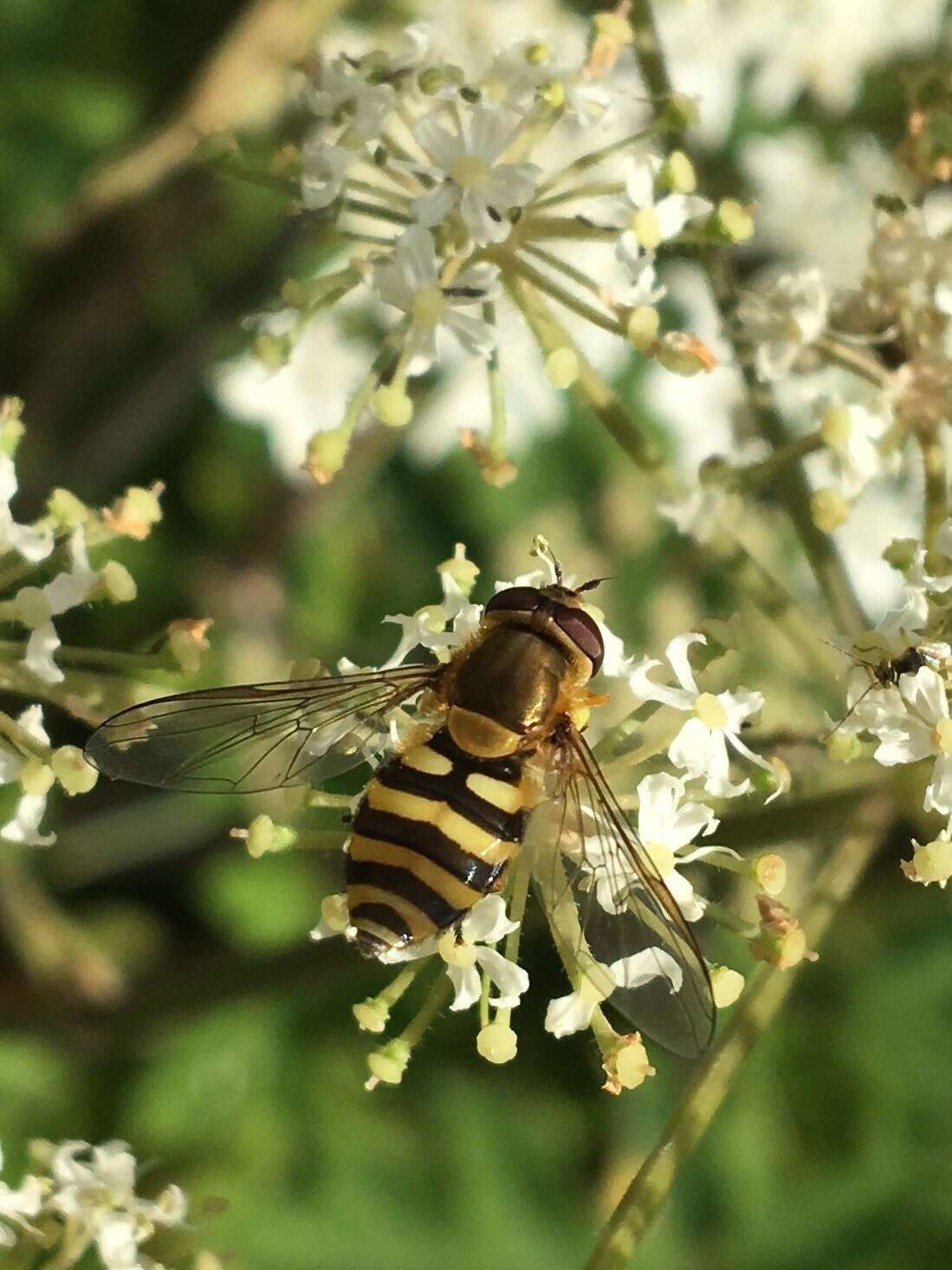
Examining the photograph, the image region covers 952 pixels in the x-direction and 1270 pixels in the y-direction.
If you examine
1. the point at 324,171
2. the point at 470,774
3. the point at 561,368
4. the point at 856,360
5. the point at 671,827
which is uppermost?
the point at 324,171

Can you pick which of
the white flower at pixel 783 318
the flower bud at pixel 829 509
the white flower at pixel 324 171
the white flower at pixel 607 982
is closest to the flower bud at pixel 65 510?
the white flower at pixel 324 171

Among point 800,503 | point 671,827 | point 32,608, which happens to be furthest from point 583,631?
point 32,608

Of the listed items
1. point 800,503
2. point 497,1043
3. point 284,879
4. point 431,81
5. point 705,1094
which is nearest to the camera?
point 497,1043

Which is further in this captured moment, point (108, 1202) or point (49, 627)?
point (108, 1202)

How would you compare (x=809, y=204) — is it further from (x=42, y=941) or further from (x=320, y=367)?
(x=42, y=941)

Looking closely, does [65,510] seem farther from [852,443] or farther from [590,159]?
[852,443]

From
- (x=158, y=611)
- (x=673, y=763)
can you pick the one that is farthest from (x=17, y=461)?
(x=673, y=763)

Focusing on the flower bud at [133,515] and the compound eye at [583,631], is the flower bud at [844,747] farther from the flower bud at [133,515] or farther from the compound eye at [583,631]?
the flower bud at [133,515]
